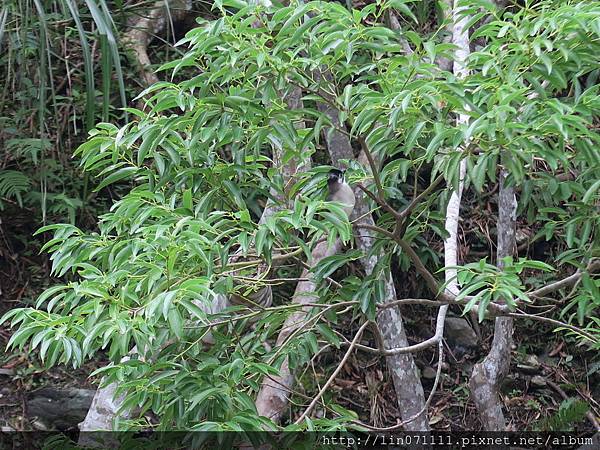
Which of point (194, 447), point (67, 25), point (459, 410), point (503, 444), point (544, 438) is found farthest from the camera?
point (67, 25)

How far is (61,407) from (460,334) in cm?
185

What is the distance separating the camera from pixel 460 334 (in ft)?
12.7

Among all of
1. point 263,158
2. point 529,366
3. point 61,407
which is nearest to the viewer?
point 263,158

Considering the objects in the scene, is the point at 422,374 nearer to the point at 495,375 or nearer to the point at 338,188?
the point at 495,375

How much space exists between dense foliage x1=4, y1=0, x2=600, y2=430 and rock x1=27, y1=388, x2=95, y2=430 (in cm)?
173

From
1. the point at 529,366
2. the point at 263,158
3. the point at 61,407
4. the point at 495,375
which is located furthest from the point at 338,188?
the point at 529,366

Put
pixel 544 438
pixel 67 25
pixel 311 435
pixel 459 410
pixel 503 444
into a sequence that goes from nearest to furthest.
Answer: pixel 311 435 < pixel 503 444 < pixel 544 438 < pixel 459 410 < pixel 67 25

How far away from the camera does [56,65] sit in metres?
4.12

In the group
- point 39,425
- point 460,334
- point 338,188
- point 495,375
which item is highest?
point 338,188

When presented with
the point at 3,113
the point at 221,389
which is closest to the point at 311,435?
the point at 221,389

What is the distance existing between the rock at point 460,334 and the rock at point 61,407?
1.67 metres

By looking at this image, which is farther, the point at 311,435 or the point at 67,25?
the point at 67,25

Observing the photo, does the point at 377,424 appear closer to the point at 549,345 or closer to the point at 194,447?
the point at 549,345

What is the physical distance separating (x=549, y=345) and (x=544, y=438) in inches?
24.1
